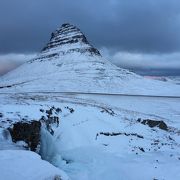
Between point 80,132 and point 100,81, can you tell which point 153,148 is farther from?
point 100,81

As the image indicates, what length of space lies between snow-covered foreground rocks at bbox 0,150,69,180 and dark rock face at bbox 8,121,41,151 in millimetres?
5241

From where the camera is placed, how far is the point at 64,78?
126 meters

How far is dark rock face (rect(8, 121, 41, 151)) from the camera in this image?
16.6 m

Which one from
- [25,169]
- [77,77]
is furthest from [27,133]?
[77,77]

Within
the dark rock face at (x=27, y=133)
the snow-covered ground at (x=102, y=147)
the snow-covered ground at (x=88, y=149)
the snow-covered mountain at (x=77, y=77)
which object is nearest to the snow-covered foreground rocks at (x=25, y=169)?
the snow-covered ground at (x=88, y=149)

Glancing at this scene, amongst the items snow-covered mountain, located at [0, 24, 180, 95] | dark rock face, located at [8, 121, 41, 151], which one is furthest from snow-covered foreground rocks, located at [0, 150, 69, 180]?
snow-covered mountain, located at [0, 24, 180, 95]

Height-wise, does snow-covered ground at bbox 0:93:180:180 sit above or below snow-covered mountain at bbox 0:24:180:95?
below

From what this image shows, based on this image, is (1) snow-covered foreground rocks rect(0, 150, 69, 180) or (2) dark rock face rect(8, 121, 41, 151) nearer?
(1) snow-covered foreground rocks rect(0, 150, 69, 180)

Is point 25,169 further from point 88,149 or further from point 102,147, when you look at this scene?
point 102,147

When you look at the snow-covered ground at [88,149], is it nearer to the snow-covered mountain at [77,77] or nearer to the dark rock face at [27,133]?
the dark rock face at [27,133]

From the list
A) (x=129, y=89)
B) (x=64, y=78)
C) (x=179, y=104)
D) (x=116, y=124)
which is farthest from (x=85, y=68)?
(x=116, y=124)

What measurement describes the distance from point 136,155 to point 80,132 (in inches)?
164

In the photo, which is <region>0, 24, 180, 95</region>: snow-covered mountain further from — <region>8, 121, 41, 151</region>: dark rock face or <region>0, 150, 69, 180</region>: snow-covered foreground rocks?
<region>0, 150, 69, 180</region>: snow-covered foreground rocks

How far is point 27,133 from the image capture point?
17156mm
